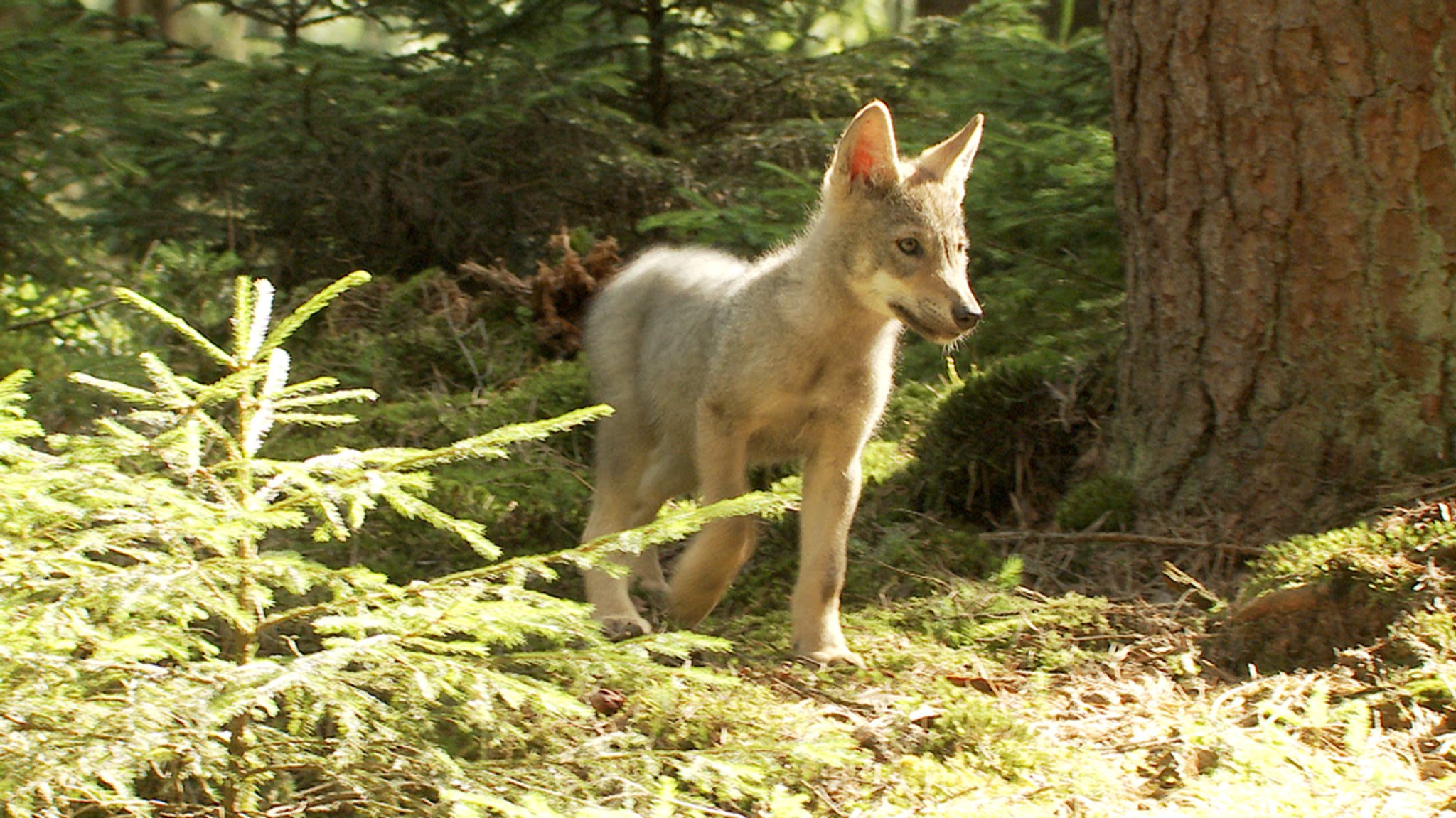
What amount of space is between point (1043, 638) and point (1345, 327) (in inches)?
63.5

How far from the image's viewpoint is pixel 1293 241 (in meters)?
5.05

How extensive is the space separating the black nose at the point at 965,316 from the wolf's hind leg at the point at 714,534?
0.94 metres

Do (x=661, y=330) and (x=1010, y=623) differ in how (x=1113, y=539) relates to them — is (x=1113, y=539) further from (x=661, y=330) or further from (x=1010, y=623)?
(x=661, y=330)

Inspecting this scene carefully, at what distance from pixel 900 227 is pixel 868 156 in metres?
0.34

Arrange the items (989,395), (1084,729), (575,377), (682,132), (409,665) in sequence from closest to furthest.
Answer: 1. (409,665)
2. (1084,729)
3. (989,395)
4. (575,377)
5. (682,132)

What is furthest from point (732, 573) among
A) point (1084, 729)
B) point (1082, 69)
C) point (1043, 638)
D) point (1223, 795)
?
point (1082, 69)

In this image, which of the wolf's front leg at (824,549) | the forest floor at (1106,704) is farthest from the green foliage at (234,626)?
the wolf's front leg at (824,549)

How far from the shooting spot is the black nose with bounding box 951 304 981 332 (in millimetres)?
4594

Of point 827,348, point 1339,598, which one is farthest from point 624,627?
point 1339,598

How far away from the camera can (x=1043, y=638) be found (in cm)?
475

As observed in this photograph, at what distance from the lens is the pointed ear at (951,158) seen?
205 inches

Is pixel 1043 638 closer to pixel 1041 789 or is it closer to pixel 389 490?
pixel 1041 789

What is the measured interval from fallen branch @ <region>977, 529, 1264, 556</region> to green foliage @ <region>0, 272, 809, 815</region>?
2.43 metres

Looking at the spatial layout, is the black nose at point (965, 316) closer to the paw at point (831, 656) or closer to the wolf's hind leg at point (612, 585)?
the paw at point (831, 656)
